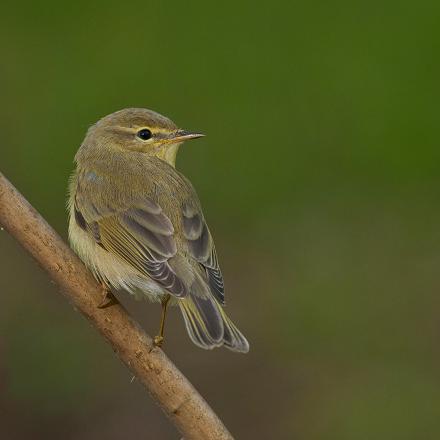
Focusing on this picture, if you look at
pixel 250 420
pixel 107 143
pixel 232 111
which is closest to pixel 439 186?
pixel 232 111

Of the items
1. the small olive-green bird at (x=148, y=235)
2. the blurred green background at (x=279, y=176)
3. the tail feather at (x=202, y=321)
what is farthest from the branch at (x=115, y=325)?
the blurred green background at (x=279, y=176)

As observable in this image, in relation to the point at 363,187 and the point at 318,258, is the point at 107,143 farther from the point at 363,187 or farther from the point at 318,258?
the point at 363,187

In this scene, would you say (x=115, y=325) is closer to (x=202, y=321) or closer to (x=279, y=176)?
(x=202, y=321)

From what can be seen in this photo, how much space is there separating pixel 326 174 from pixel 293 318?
68.0 inches

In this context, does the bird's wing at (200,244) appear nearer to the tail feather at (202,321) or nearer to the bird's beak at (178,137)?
the tail feather at (202,321)

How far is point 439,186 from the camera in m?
9.97

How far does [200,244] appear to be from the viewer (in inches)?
216

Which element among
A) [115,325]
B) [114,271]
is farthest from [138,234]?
[115,325]

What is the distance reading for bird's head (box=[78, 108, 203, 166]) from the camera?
605 centimetres

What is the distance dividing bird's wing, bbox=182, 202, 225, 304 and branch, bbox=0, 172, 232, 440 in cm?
68

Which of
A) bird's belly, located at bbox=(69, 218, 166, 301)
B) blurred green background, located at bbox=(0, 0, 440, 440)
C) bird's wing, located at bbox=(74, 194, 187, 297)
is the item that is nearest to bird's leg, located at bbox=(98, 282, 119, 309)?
bird's belly, located at bbox=(69, 218, 166, 301)

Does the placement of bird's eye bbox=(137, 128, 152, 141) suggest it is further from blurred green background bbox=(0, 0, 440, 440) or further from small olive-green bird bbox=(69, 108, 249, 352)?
blurred green background bbox=(0, 0, 440, 440)

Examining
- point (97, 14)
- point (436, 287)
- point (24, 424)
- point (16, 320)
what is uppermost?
point (97, 14)

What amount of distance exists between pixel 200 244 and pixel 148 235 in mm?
263
